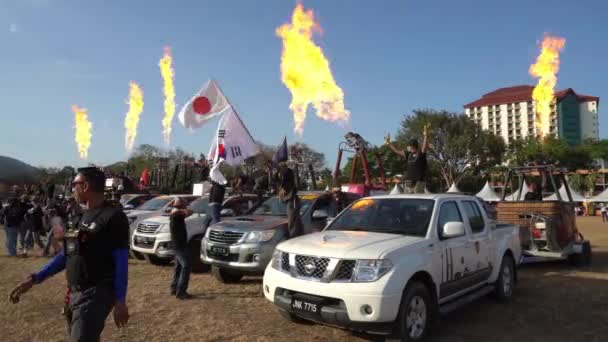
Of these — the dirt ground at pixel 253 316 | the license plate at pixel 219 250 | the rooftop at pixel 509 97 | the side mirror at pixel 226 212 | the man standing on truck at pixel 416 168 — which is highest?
the rooftop at pixel 509 97

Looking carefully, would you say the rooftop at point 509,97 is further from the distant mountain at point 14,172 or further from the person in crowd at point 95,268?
the person in crowd at point 95,268

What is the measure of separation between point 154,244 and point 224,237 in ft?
8.90

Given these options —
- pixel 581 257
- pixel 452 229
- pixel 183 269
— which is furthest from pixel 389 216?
pixel 581 257

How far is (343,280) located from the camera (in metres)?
4.86

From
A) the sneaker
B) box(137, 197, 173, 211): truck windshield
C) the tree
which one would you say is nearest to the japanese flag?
box(137, 197, 173, 211): truck windshield

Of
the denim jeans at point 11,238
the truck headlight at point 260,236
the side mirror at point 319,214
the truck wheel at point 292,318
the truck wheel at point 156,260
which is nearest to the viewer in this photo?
the truck wheel at point 292,318

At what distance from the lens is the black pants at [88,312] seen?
321 centimetres

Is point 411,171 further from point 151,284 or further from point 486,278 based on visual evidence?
point 151,284

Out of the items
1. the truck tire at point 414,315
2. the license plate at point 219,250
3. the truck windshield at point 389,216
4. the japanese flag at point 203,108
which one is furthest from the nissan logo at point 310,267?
the japanese flag at point 203,108

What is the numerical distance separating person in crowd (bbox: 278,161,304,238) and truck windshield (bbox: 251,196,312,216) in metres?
0.32

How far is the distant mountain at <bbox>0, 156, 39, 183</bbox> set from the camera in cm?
3475

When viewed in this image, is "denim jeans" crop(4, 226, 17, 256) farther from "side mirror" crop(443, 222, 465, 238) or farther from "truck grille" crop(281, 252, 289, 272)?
"side mirror" crop(443, 222, 465, 238)

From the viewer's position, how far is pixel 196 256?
10086 mm

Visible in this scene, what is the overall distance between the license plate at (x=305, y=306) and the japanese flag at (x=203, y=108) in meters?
9.04
